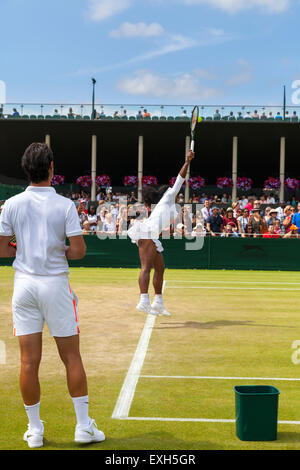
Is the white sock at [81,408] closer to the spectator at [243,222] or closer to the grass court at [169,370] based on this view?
the grass court at [169,370]

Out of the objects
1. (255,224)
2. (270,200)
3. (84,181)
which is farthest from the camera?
(84,181)

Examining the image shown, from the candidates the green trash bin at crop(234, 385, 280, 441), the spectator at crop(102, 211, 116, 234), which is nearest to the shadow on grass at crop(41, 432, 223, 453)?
the green trash bin at crop(234, 385, 280, 441)

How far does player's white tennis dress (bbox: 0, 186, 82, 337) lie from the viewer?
424cm

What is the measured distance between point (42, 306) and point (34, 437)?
908 millimetres

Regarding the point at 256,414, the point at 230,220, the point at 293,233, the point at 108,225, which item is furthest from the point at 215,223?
the point at 256,414

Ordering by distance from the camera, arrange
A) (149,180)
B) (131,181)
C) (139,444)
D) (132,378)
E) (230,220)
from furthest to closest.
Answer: (131,181), (149,180), (230,220), (132,378), (139,444)

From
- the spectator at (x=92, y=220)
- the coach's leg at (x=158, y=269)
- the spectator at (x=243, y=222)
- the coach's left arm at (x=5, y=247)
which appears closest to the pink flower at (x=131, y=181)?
the spectator at (x=92, y=220)

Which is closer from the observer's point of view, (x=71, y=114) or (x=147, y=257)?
(x=147, y=257)

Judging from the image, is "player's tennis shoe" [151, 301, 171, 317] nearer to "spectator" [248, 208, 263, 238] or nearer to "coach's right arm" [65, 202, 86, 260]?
"coach's right arm" [65, 202, 86, 260]

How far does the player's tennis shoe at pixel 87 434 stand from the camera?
170 inches

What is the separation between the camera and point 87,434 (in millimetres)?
4316

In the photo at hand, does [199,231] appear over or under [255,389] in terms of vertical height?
over

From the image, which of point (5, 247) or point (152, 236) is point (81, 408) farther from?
point (152, 236)

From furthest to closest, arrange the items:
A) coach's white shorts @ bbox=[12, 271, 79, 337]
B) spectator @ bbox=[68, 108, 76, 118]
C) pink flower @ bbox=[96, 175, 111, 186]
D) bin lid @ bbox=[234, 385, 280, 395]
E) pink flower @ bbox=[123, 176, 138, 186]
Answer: pink flower @ bbox=[123, 176, 138, 186] < pink flower @ bbox=[96, 175, 111, 186] < spectator @ bbox=[68, 108, 76, 118] < bin lid @ bbox=[234, 385, 280, 395] < coach's white shorts @ bbox=[12, 271, 79, 337]
